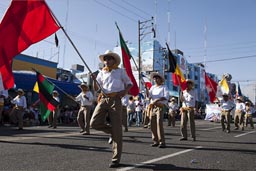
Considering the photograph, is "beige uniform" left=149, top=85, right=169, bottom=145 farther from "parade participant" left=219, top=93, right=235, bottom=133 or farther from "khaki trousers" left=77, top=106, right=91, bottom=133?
"parade participant" left=219, top=93, right=235, bottom=133

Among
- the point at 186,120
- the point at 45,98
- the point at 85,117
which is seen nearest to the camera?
the point at 186,120

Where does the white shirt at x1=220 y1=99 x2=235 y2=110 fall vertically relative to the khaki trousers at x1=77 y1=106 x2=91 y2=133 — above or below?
above

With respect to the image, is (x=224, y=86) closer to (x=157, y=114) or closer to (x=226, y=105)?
(x=226, y=105)

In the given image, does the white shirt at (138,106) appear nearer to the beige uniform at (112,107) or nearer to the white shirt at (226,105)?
the white shirt at (226,105)

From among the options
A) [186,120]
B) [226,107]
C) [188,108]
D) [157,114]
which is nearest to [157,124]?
[157,114]

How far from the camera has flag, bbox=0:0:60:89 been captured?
7039 millimetres

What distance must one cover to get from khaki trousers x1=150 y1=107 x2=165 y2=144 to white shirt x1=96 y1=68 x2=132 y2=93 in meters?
2.66

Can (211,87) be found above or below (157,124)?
above

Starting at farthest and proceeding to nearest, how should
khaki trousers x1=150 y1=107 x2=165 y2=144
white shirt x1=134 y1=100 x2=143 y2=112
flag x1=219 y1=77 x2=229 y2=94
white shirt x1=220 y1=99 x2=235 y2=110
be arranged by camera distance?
white shirt x1=134 y1=100 x2=143 y2=112, flag x1=219 y1=77 x2=229 y2=94, white shirt x1=220 y1=99 x2=235 y2=110, khaki trousers x1=150 y1=107 x2=165 y2=144

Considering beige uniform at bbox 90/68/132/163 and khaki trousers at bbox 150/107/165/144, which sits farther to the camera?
khaki trousers at bbox 150/107/165/144

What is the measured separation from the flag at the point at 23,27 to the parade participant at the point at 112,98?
192 cm

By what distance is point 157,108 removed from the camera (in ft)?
28.0

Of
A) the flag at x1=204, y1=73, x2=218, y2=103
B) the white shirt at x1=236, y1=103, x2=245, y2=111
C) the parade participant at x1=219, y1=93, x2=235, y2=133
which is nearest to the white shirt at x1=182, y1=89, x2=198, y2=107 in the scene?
the parade participant at x1=219, y1=93, x2=235, y2=133

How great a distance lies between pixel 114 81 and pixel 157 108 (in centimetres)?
289
